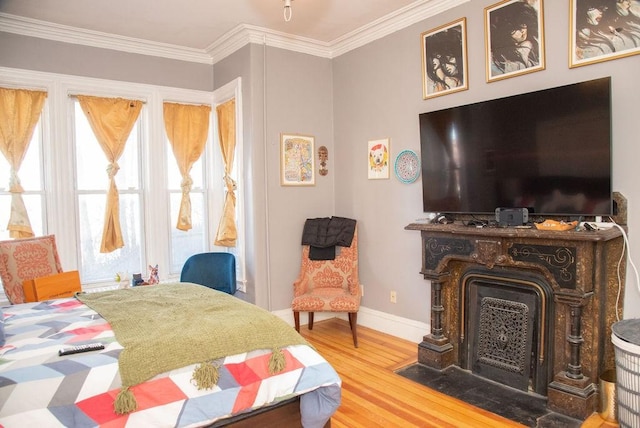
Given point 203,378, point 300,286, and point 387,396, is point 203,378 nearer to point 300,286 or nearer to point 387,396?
point 387,396

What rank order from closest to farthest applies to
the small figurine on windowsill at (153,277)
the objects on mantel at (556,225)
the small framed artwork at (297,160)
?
the objects on mantel at (556,225) → the small figurine on windowsill at (153,277) → the small framed artwork at (297,160)

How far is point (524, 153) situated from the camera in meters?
2.89

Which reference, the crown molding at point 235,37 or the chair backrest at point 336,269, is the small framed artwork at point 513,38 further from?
the chair backrest at point 336,269

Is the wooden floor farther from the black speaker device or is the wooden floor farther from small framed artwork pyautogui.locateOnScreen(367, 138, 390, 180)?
small framed artwork pyautogui.locateOnScreen(367, 138, 390, 180)

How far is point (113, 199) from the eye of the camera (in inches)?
166

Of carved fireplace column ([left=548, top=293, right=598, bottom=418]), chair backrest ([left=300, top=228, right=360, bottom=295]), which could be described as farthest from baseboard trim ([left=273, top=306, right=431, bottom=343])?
carved fireplace column ([left=548, top=293, right=598, bottom=418])

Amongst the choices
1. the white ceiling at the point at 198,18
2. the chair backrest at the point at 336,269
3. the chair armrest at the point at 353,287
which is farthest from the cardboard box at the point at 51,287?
the chair armrest at the point at 353,287

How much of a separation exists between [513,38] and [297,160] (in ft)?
7.25

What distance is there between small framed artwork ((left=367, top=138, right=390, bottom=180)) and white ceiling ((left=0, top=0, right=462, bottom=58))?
3.40ft

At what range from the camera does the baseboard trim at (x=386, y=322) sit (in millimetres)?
3883

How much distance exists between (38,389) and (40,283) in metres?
1.98

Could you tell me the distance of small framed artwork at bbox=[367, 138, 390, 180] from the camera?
13.4 ft

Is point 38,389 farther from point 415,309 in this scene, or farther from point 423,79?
point 423,79

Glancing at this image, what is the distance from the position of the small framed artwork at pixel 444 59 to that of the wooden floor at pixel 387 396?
2209 millimetres
